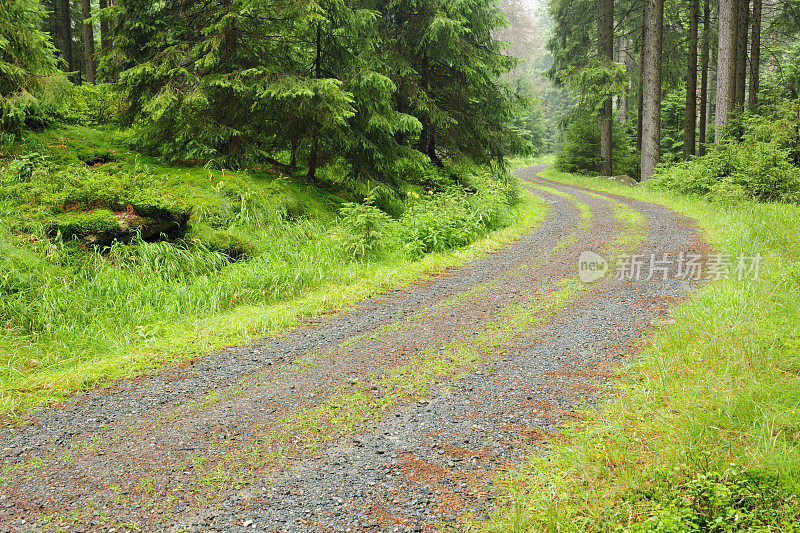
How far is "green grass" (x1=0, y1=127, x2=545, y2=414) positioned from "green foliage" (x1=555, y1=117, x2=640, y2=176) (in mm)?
16172

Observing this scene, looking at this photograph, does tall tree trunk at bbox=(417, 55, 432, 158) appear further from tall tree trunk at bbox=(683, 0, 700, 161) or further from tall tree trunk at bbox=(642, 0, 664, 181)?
tall tree trunk at bbox=(683, 0, 700, 161)

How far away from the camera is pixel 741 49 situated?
1702cm

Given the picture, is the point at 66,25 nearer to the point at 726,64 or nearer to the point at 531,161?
the point at 726,64

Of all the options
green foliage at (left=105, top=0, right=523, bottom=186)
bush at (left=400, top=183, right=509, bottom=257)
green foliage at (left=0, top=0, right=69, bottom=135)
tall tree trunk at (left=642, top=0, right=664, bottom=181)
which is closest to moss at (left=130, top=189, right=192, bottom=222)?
green foliage at (left=105, top=0, right=523, bottom=186)

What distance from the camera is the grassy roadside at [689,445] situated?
243 cm

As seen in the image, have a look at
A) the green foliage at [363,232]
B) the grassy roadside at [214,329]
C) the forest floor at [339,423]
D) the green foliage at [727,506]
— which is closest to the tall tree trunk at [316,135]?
the green foliage at [363,232]

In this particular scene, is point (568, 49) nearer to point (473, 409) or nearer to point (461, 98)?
point (461, 98)

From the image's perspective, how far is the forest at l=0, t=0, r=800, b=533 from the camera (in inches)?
112

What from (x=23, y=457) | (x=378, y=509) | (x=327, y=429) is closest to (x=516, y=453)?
(x=378, y=509)

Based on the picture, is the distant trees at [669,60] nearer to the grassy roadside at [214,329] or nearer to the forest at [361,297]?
the forest at [361,297]

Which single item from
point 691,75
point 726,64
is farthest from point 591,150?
point 726,64

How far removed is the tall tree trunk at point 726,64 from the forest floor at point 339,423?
1287 centimetres

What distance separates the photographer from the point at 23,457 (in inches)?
131

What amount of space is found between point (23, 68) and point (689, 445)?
11.4m
